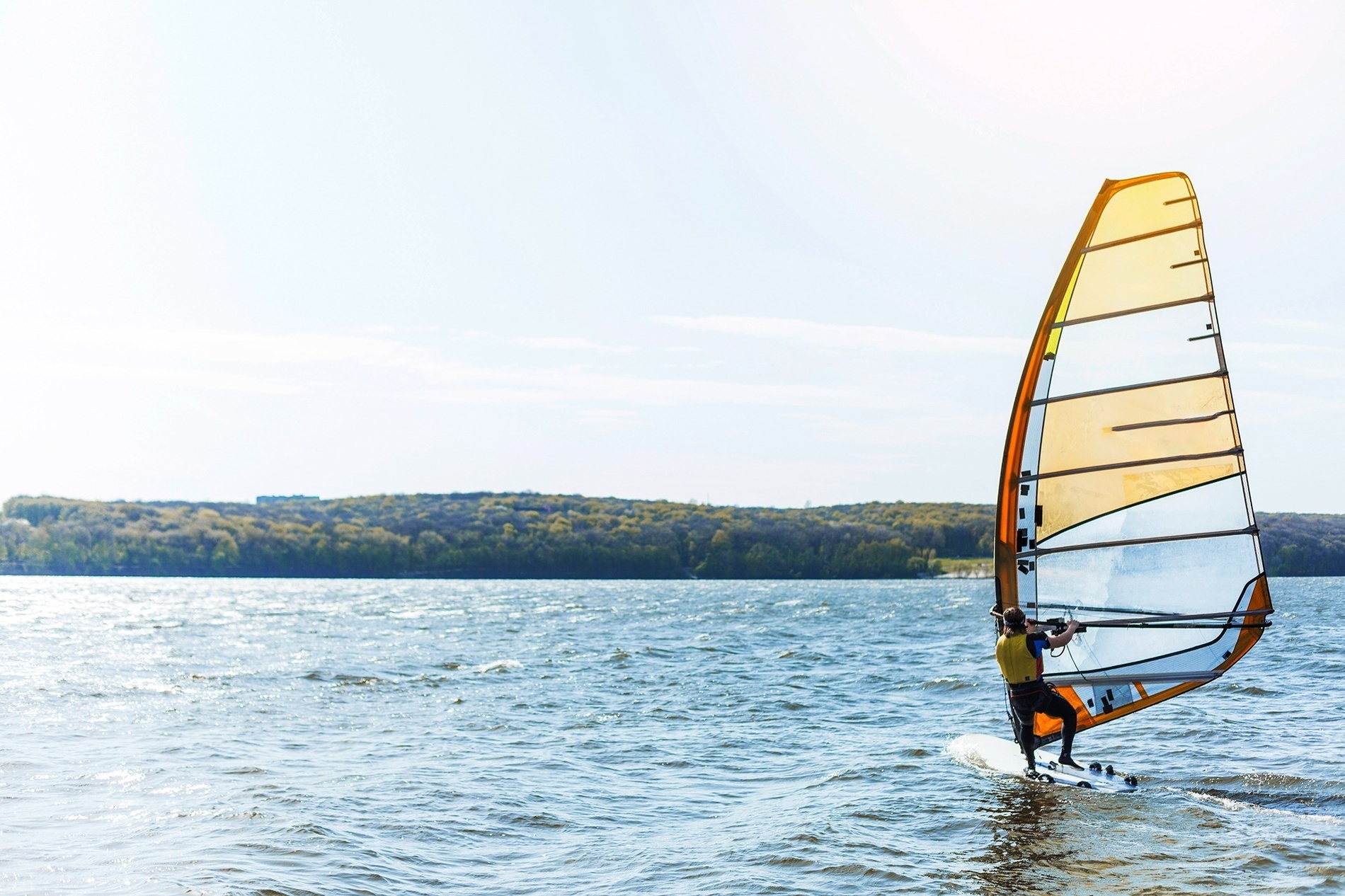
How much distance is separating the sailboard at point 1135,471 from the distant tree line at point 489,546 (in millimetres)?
106391

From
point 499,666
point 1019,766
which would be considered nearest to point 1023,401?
point 1019,766

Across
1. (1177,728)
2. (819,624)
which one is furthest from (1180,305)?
(819,624)

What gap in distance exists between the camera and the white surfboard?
10594 mm

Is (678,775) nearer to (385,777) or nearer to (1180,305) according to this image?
(385,777)

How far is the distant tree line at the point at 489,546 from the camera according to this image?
117625mm

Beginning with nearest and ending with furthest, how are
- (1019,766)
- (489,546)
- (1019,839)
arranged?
1. (1019,839)
2. (1019,766)
3. (489,546)

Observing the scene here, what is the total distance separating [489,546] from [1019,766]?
111763 mm

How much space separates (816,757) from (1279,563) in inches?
3013

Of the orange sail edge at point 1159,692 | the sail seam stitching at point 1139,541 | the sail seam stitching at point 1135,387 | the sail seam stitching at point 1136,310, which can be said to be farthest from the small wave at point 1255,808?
the sail seam stitching at point 1136,310

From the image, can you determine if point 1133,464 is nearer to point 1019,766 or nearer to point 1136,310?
point 1136,310

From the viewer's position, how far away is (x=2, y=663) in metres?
24.6

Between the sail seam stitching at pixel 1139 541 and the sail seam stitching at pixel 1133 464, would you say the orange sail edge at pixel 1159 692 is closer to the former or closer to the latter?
the sail seam stitching at pixel 1139 541

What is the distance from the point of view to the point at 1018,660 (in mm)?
10383

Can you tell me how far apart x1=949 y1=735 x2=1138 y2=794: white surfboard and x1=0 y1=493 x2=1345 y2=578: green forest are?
102891mm
